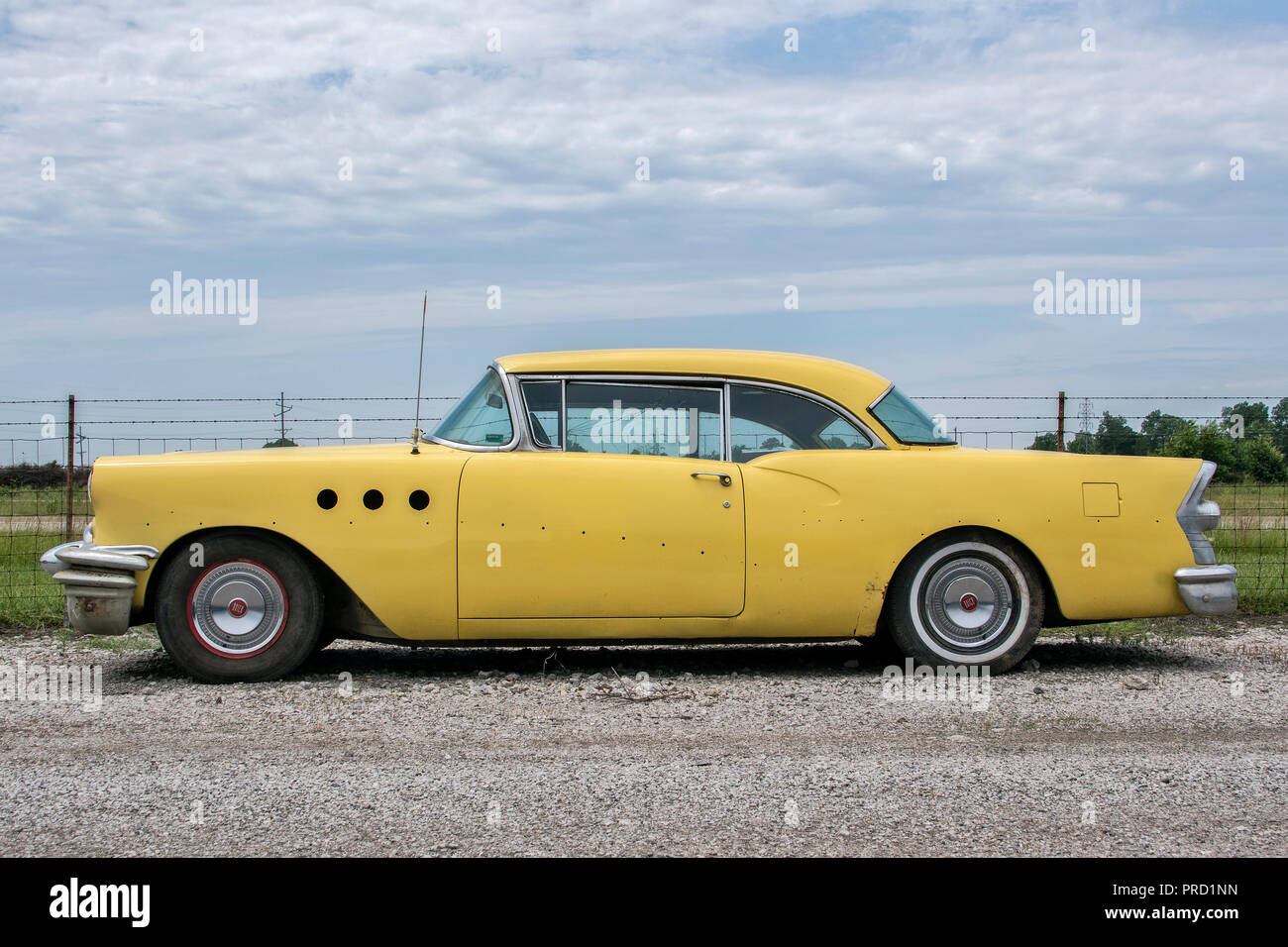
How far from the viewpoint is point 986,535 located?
18.9 feet

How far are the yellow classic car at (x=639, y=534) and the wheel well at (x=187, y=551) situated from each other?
0.04 feet

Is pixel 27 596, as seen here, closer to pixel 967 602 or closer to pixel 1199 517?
pixel 967 602

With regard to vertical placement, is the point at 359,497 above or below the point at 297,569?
above

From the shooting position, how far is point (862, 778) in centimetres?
385

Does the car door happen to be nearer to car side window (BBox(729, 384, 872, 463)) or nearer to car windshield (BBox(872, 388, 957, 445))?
car side window (BBox(729, 384, 872, 463))

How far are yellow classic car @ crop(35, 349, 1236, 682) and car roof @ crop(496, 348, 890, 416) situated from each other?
0.02 m

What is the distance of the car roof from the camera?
19.2 feet

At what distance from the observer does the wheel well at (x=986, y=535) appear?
225 inches

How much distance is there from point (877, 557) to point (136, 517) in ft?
12.1

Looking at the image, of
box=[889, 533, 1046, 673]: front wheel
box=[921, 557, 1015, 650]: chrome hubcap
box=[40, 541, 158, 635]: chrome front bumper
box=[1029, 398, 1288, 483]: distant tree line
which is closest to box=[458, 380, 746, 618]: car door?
box=[889, 533, 1046, 673]: front wheel

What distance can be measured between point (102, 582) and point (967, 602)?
14.1 ft
